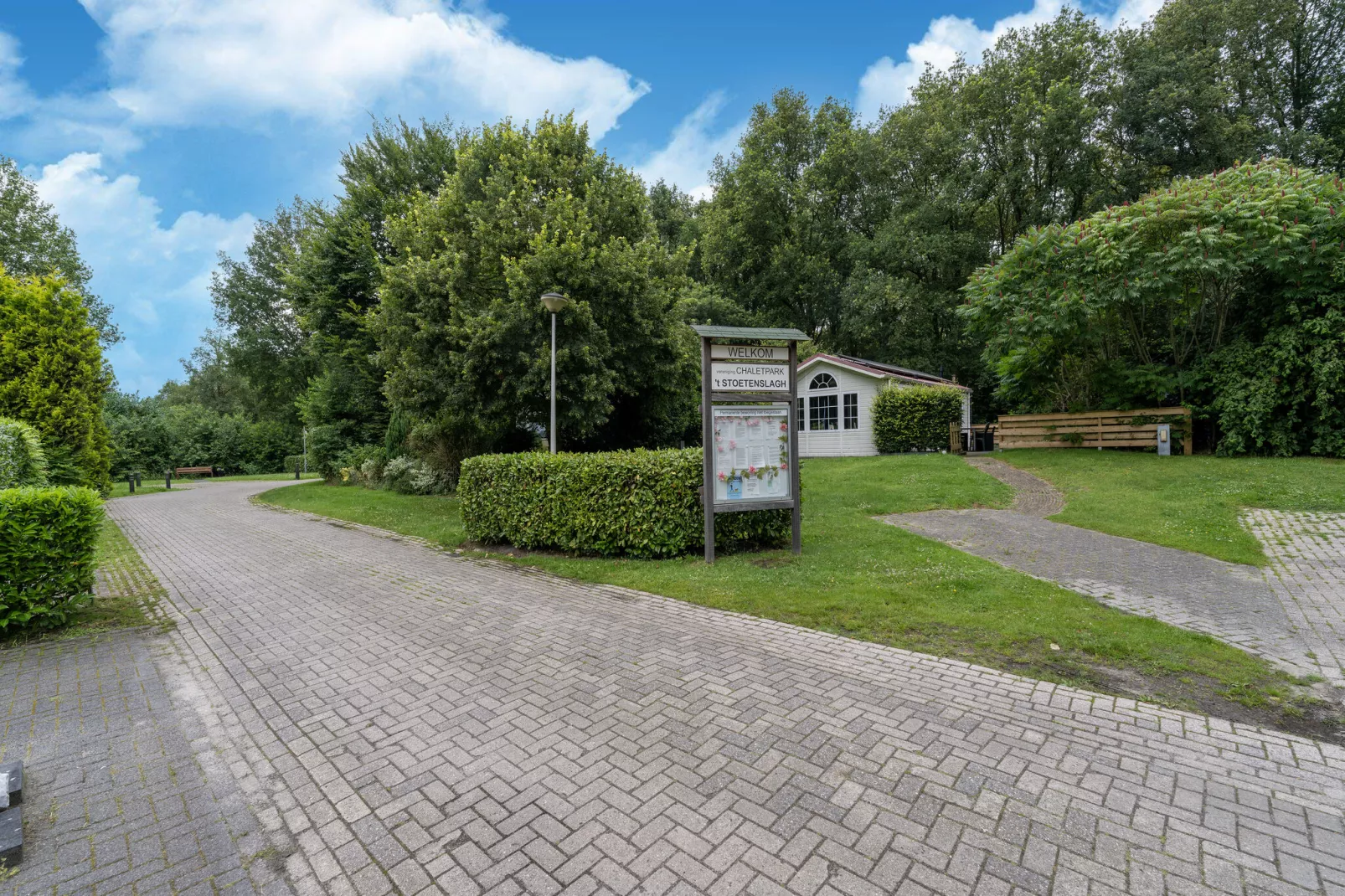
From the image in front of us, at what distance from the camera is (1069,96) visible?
82.0 ft

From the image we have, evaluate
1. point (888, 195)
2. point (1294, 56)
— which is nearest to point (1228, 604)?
point (888, 195)

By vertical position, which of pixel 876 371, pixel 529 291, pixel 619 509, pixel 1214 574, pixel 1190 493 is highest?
pixel 529 291

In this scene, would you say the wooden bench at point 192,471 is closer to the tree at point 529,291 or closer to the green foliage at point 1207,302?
the tree at point 529,291

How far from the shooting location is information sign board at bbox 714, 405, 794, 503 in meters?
7.59

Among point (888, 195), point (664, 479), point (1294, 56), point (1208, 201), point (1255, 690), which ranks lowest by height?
point (1255, 690)

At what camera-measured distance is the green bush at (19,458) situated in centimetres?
779

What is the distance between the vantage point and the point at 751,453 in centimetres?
770

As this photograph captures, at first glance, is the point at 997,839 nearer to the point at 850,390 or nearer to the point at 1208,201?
the point at 1208,201

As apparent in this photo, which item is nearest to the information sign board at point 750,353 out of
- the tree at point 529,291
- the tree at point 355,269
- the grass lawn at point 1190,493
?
the tree at point 529,291

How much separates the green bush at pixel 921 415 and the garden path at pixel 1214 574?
10921 millimetres

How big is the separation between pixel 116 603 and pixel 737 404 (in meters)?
7.44

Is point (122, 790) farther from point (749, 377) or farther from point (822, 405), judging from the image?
point (822, 405)

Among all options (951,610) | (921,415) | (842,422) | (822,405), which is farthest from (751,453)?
(822,405)

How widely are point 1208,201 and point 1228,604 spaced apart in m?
14.3
